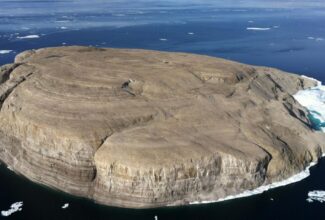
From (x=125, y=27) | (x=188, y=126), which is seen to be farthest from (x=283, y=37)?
(x=188, y=126)

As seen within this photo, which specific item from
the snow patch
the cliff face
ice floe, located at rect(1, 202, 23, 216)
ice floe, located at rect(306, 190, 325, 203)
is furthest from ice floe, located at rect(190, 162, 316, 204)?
ice floe, located at rect(1, 202, 23, 216)

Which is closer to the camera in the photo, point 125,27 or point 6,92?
point 6,92

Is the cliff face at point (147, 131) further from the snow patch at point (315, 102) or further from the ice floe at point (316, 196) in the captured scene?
the ice floe at point (316, 196)

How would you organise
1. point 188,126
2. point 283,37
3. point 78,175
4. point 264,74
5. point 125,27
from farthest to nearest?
1. point 125,27
2. point 283,37
3. point 264,74
4. point 188,126
5. point 78,175

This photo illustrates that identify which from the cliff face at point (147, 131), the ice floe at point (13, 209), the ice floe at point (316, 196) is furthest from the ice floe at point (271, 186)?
the ice floe at point (13, 209)

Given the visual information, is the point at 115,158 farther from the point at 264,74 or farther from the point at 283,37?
the point at 283,37
